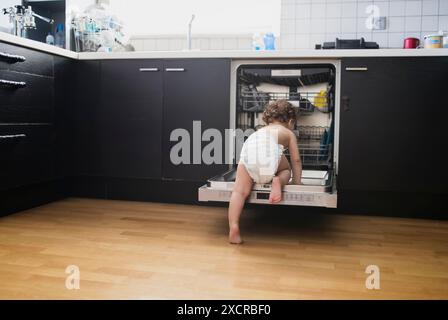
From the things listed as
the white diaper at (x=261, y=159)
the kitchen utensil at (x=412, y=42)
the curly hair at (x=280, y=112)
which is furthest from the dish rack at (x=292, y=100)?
the kitchen utensil at (x=412, y=42)

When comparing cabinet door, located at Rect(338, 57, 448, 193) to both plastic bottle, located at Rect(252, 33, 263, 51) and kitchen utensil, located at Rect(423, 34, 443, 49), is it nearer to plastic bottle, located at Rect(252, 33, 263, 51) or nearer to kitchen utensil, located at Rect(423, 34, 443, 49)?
kitchen utensil, located at Rect(423, 34, 443, 49)

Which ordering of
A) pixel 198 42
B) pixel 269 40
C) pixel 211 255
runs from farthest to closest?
pixel 198 42
pixel 269 40
pixel 211 255

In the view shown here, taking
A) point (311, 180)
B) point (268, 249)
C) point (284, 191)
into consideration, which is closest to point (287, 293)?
point (268, 249)

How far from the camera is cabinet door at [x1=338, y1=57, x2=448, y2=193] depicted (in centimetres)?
251

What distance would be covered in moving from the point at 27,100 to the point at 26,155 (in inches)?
12.0

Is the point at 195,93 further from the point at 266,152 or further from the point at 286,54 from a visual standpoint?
the point at 266,152

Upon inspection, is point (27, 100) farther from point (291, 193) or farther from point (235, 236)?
point (291, 193)

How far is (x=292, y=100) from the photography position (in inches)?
108

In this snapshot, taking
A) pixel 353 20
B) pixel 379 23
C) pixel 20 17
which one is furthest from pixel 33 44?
pixel 379 23

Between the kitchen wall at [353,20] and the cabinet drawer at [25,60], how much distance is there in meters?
1.74

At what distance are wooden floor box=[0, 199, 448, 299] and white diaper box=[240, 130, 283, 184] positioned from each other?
0.99 feet

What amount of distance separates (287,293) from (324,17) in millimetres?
2554

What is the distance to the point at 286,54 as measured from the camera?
2.59 m

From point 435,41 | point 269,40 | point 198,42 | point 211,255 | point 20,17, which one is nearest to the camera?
point 211,255
